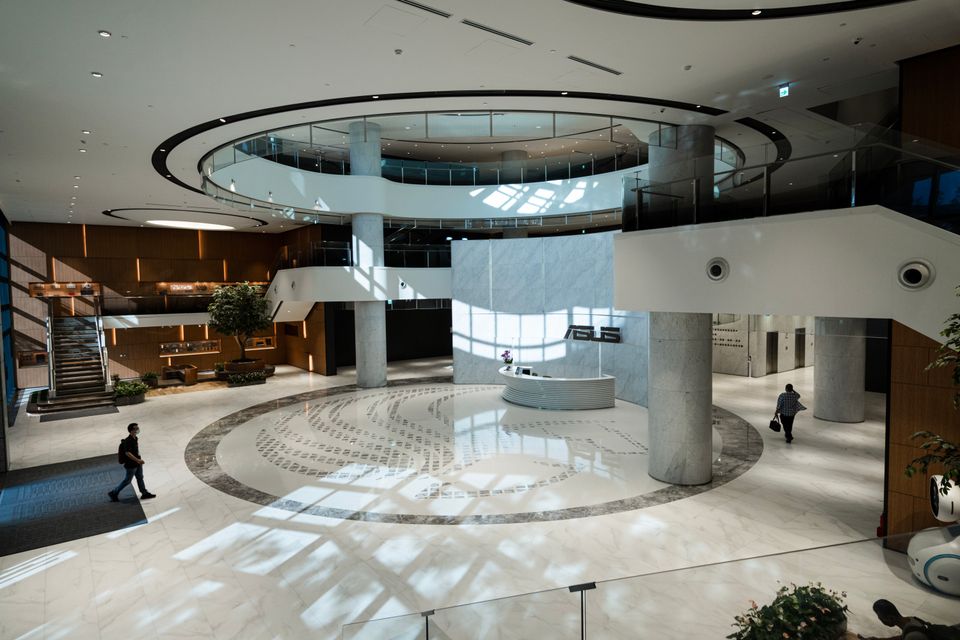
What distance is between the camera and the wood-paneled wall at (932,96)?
665 cm

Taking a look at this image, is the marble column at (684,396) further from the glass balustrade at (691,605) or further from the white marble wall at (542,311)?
the white marble wall at (542,311)

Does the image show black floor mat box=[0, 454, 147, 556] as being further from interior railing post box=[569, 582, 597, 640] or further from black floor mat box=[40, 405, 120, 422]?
interior railing post box=[569, 582, 597, 640]

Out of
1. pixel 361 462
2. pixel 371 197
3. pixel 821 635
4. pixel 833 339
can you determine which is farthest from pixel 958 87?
pixel 371 197

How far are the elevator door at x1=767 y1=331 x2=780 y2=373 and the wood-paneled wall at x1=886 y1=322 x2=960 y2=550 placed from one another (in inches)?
643

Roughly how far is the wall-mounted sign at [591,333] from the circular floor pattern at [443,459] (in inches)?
81.0

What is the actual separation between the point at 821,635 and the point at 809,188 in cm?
519

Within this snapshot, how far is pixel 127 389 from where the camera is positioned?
17953 mm

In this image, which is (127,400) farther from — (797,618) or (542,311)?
(797,618)

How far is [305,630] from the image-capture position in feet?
18.5

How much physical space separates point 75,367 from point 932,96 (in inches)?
958

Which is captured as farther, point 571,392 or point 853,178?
point 571,392

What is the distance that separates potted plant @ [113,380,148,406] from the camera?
17859 millimetres

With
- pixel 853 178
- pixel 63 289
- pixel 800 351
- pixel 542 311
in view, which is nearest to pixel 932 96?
pixel 853 178

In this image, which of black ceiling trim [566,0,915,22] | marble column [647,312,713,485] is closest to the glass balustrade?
marble column [647,312,713,485]
